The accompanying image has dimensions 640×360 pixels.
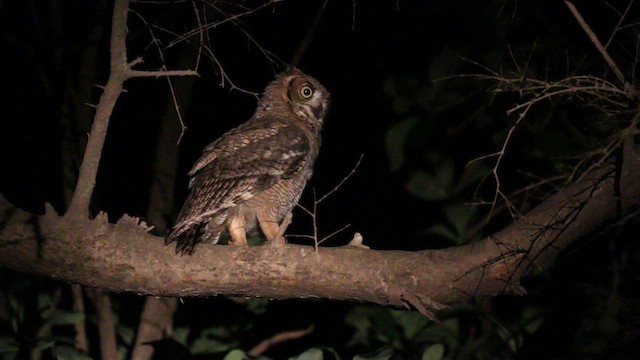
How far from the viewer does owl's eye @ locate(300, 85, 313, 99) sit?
3404 mm

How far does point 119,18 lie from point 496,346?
224 cm

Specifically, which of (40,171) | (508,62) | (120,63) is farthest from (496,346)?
(40,171)

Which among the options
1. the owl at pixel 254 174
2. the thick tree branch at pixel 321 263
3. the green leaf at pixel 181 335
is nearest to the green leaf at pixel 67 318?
the green leaf at pixel 181 335

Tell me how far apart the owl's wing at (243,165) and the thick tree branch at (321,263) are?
38 cm

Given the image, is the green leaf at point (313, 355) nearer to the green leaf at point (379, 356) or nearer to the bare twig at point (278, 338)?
the green leaf at point (379, 356)

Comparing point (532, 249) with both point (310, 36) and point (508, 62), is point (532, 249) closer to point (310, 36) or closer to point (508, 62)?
point (508, 62)

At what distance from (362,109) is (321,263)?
2.36 metres

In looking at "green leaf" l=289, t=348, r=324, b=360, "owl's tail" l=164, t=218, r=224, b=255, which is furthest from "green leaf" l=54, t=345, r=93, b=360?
"green leaf" l=289, t=348, r=324, b=360

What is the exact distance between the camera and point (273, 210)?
3.08 meters

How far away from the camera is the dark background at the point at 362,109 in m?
3.27

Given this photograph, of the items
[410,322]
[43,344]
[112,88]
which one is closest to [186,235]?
[112,88]

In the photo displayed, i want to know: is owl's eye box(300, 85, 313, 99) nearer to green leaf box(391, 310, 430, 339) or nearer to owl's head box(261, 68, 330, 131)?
owl's head box(261, 68, 330, 131)

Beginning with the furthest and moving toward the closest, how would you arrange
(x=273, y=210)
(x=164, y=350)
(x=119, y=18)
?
1. (x=164, y=350)
2. (x=273, y=210)
3. (x=119, y=18)

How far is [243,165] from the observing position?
2.98 meters
